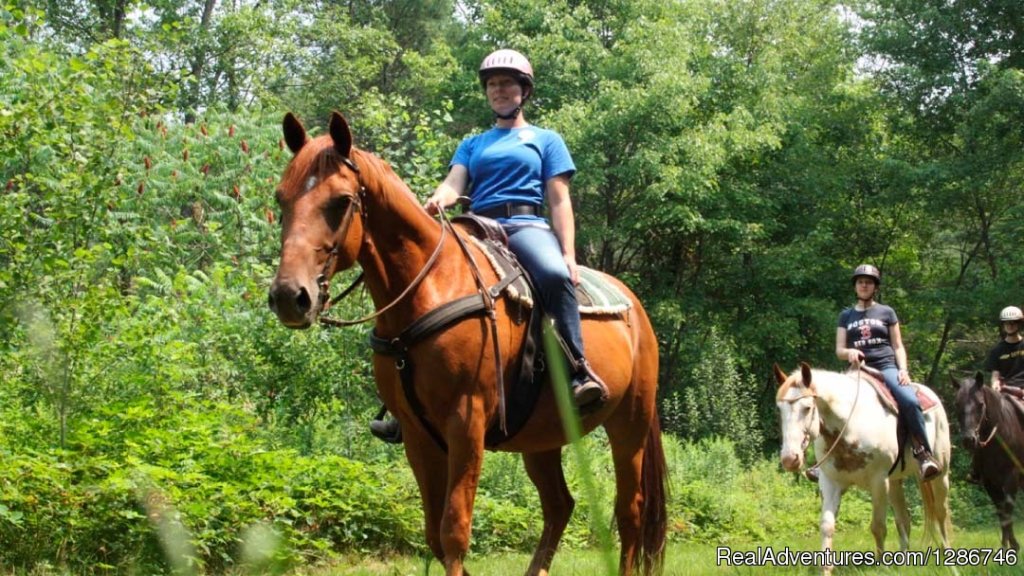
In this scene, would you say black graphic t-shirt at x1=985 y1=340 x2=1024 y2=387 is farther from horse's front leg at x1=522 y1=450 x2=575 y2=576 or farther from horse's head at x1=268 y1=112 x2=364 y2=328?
horse's head at x1=268 y1=112 x2=364 y2=328

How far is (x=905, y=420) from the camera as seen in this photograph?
9.20 m

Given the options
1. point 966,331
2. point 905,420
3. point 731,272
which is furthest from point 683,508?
point 966,331

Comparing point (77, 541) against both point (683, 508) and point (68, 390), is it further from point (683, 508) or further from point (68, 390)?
point (683, 508)

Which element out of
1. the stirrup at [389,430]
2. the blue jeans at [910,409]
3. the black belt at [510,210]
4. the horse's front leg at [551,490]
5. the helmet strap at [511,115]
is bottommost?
the horse's front leg at [551,490]

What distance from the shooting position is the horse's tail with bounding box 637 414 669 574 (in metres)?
6.28

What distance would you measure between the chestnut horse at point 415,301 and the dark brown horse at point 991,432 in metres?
7.48

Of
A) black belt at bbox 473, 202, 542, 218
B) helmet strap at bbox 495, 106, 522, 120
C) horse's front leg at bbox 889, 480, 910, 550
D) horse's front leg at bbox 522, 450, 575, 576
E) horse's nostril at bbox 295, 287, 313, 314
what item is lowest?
horse's front leg at bbox 889, 480, 910, 550

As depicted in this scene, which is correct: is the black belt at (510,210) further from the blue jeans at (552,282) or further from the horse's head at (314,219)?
the horse's head at (314,219)

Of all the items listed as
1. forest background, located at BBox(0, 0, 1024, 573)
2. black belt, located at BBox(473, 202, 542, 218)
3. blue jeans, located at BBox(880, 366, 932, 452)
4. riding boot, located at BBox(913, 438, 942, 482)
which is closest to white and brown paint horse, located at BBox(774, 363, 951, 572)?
blue jeans, located at BBox(880, 366, 932, 452)

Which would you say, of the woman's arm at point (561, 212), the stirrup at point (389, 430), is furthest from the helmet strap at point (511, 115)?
the stirrup at point (389, 430)

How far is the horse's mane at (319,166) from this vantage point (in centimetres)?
411

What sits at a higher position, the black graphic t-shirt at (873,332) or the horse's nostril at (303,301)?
the black graphic t-shirt at (873,332)

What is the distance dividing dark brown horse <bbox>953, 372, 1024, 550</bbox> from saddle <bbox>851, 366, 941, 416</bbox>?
1509 mm

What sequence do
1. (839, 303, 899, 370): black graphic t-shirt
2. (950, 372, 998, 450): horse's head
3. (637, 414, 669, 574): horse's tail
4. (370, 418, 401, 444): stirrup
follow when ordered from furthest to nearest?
(950, 372, 998, 450): horse's head < (839, 303, 899, 370): black graphic t-shirt < (637, 414, 669, 574): horse's tail < (370, 418, 401, 444): stirrup
